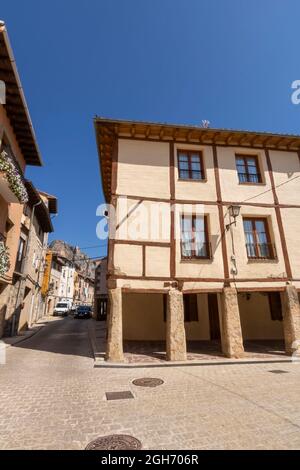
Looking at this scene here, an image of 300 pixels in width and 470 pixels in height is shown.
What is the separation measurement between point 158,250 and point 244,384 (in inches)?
205

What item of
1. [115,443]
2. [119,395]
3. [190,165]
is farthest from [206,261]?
[115,443]

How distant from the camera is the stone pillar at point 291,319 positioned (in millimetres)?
9602

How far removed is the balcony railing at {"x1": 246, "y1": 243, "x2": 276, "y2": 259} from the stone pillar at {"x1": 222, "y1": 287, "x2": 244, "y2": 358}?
1950mm

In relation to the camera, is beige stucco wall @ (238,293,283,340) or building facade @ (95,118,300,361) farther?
beige stucco wall @ (238,293,283,340)

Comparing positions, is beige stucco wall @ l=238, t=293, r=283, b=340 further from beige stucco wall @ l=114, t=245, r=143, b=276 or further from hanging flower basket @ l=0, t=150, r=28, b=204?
hanging flower basket @ l=0, t=150, r=28, b=204

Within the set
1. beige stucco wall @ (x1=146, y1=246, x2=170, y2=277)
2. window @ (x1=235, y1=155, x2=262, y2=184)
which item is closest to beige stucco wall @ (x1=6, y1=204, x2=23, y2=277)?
beige stucco wall @ (x1=146, y1=246, x2=170, y2=277)

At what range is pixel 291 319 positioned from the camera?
32.2 ft

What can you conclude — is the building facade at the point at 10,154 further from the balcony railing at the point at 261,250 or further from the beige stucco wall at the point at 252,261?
the balcony railing at the point at 261,250

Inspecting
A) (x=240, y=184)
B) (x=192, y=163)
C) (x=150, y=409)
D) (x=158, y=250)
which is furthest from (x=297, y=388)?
(x=192, y=163)

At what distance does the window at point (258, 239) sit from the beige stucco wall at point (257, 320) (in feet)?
13.1

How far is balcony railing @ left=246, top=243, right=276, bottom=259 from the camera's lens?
10.7 m

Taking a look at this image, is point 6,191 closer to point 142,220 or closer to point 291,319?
point 142,220

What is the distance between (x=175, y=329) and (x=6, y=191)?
373 inches
